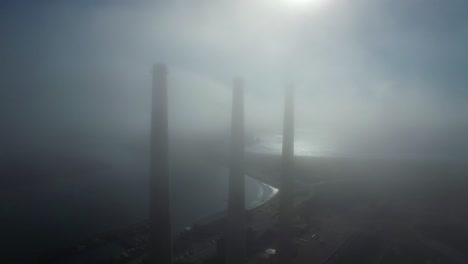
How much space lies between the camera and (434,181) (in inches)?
1469

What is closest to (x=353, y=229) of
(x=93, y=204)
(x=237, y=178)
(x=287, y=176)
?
(x=287, y=176)

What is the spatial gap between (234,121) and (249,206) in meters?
18.7

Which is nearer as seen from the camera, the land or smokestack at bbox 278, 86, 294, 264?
the land

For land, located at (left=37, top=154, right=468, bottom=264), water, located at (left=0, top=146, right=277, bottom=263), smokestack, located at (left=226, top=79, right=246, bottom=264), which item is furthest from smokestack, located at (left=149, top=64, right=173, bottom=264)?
water, located at (left=0, top=146, right=277, bottom=263)

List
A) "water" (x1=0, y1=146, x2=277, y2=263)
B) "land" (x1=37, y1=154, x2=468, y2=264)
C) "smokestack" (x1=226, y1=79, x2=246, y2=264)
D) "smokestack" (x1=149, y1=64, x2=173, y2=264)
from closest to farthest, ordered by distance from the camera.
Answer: "smokestack" (x1=149, y1=64, x2=173, y2=264), "smokestack" (x1=226, y1=79, x2=246, y2=264), "land" (x1=37, y1=154, x2=468, y2=264), "water" (x1=0, y1=146, x2=277, y2=263)

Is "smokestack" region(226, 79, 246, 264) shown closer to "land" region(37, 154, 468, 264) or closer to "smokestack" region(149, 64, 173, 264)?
"land" region(37, 154, 468, 264)

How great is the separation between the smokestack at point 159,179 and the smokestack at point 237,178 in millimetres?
4524

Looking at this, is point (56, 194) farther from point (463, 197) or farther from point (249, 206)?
point (463, 197)

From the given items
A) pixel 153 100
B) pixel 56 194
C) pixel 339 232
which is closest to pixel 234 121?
pixel 153 100

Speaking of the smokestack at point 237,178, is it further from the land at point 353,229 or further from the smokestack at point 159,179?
the smokestack at point 159,179

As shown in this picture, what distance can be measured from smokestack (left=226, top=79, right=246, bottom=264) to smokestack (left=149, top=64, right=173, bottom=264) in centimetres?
452

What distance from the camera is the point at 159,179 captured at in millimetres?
13805

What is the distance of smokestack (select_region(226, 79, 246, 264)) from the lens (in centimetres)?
1747

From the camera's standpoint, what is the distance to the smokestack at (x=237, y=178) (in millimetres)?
17469
